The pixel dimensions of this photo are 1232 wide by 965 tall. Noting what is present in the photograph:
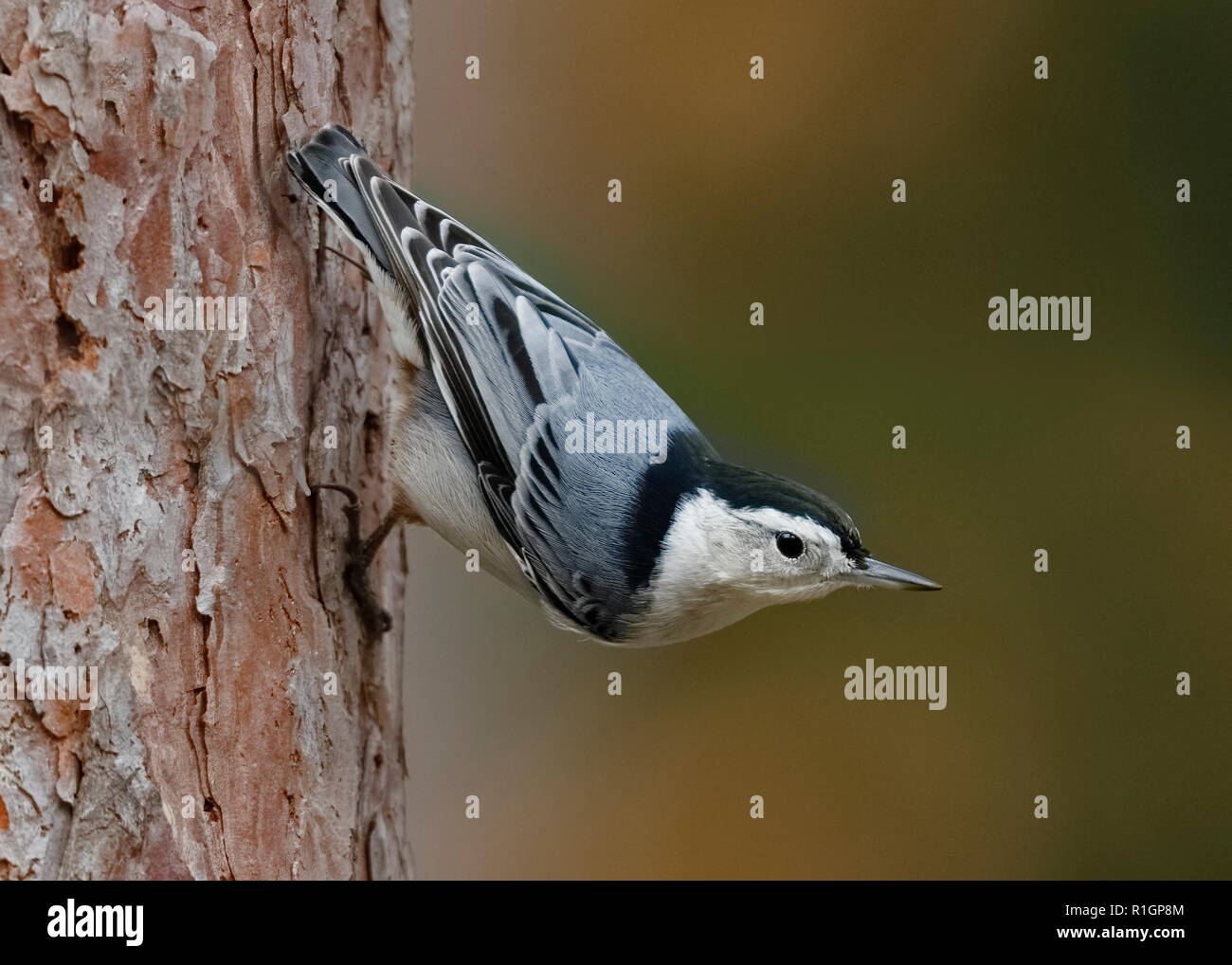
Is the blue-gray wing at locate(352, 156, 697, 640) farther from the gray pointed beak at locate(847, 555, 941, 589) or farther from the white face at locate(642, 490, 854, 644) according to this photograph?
the gray pointed beak at locate(847, 555, 941, 589)

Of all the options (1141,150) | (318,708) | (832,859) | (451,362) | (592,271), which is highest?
(1141,150)

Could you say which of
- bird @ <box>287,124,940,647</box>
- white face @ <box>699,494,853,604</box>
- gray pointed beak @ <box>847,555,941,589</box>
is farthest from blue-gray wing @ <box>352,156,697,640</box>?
gray pointed beak @ <box>847,555,941,589</box>

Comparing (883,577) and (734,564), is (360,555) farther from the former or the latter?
(883,577)

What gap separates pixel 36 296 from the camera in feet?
5.01

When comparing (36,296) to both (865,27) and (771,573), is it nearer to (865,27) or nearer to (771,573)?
(771,573)

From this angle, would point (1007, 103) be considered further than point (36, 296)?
Yes

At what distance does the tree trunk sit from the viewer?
152 cm

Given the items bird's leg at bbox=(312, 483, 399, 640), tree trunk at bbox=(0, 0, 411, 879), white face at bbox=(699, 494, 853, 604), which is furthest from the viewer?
bird's leg at bbox=(312, 483, 399, 640)

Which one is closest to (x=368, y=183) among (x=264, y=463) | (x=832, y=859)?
(x=264, y=463)

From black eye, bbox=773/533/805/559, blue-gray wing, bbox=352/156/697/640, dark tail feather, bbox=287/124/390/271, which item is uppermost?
dark tail feather, bbox=287/124/390/271

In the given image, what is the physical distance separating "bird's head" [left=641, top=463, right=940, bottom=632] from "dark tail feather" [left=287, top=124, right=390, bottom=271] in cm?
66

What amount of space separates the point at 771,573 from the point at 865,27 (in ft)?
3.32

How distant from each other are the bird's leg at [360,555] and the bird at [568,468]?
0.8 inches

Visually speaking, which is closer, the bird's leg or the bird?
the bird
